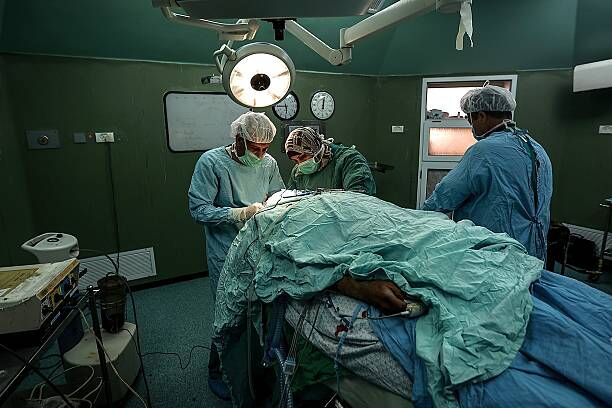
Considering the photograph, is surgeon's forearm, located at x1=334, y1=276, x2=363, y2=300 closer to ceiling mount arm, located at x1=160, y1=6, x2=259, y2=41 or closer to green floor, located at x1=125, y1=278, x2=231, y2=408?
ceiling mount arm, located at x1=160, y1=6, x2=259, y2=41

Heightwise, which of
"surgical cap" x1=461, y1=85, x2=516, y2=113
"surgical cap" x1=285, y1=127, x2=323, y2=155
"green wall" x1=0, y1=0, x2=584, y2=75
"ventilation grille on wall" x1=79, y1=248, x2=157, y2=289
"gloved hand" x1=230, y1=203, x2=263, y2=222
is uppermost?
"green wall" x1=0, y1=0, x2=584, y2=75

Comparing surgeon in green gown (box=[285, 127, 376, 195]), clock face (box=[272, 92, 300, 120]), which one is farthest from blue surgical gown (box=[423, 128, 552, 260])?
clock face (box=[272, 92, 300, 120])

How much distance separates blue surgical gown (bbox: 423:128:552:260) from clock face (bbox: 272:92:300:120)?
2.40m

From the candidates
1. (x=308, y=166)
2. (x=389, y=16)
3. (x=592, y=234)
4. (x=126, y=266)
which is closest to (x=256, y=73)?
(x=389, y=16)

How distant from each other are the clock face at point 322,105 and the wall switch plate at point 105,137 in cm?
209

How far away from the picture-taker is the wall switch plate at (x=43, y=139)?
306 centimetres

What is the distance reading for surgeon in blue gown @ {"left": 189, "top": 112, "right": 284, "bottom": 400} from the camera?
85.0 inches

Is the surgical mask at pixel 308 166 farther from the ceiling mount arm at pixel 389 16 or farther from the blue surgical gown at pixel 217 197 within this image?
the ceiling mount arm at pixel 389 16

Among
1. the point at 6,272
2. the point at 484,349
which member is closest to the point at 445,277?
the point at 484,349

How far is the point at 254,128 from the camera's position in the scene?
223 cm

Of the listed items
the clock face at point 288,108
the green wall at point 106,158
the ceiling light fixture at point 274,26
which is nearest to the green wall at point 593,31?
the clock face at point 288,108

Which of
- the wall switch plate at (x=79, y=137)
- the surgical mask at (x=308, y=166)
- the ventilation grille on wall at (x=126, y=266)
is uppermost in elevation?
the wall switch plate at (x=79, y=137)

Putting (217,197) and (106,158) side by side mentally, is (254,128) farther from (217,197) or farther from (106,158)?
(106,158)

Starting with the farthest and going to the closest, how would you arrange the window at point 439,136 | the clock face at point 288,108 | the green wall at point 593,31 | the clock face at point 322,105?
1. the window at point 439,136
2. the clock face at point 322,105
3. the clock face at point 288,108
4. the green wall at point 593,31
